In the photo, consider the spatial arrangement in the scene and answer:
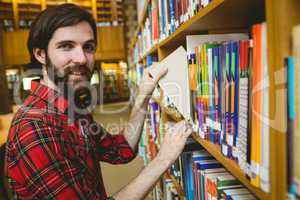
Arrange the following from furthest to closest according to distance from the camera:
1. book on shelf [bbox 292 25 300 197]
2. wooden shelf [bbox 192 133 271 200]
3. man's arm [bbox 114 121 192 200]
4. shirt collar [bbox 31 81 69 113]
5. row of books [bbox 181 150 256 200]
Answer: shirt collar [bbox 31 81 69 113] → man's arm [bbox 114 121 192 200] → row of books [bbox 181 150 256 200] → wooden shelf [bbox 192 133 271 200] → book on shelf [bbox 292 25 300 197]

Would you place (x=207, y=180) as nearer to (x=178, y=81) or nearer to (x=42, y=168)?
(x=178, y=81)

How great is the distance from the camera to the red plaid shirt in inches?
33.4

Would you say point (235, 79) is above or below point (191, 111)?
above

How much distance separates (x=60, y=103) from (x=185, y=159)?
60cm

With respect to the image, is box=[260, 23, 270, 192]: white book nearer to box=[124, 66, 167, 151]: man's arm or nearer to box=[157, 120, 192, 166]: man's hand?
box=[157, 120, 192, 166]: man's hand

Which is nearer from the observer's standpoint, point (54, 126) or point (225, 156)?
point (225, 156)

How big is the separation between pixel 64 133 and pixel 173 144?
413 mm

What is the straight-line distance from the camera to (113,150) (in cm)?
140

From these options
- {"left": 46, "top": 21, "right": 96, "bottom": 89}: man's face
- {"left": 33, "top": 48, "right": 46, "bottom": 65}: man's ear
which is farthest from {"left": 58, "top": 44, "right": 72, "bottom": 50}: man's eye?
{"left": 33, "top": 48, "right": 46, "bottom": 65}: man's ear

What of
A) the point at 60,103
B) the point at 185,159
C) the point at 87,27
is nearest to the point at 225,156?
the point at 185,159

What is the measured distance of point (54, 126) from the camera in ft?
3.10

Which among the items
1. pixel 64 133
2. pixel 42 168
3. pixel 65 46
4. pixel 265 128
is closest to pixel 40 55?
pixel 65 46

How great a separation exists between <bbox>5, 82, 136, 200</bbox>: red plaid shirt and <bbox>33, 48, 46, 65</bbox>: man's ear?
0.18 meters

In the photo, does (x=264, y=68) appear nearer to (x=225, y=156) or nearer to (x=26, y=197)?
(x=225, y=156)
